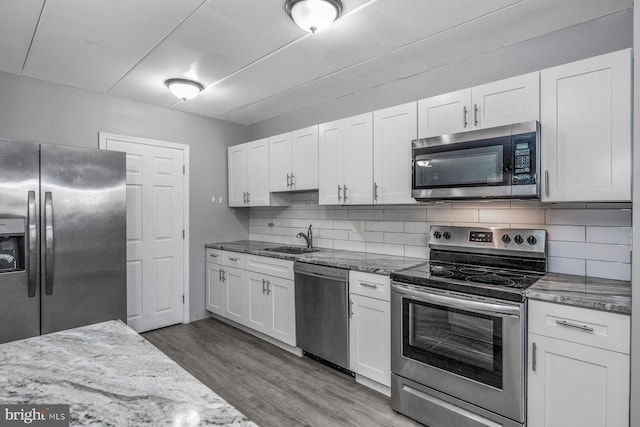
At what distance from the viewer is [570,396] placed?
169 cm

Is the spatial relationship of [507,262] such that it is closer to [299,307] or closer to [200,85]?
[299,307]

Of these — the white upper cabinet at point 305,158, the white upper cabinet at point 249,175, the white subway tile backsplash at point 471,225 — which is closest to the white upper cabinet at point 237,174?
the white upper cabinet at point 249,175

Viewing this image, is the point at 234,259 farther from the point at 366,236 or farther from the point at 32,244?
the point at 32,244

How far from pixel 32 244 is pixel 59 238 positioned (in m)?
0.17

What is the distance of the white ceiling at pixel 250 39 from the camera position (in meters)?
2.04

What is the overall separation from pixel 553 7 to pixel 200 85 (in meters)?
2.76

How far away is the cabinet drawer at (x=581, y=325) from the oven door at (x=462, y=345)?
0.28 feet

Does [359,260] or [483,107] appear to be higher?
[483,107]

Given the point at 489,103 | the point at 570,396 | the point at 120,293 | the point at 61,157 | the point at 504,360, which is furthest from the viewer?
the point at 120,293

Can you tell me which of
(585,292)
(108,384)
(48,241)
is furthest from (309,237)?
(108,384)

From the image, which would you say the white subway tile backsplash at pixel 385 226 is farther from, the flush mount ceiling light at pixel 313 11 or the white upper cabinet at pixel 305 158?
the flush mount ceiling light at pixel 313 11

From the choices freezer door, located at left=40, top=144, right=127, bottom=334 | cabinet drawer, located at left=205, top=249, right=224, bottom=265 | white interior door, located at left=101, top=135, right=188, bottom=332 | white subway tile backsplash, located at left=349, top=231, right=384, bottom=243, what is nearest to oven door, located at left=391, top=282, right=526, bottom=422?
white subway tile backsplash, located at left=349, top=231, right=384, bottom=243

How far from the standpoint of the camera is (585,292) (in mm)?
1797

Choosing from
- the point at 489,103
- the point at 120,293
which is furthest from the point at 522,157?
the point at 120,293
